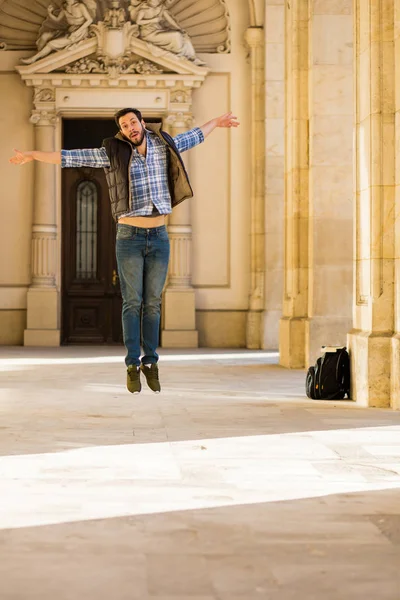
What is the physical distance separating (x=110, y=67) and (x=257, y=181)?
3.07 metres

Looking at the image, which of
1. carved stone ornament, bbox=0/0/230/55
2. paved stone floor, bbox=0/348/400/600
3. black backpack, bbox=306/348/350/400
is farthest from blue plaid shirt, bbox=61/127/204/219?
carved stone ornament, bbox=0/0/230/55

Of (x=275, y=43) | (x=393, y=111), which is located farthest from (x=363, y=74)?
(x=275, y=43)

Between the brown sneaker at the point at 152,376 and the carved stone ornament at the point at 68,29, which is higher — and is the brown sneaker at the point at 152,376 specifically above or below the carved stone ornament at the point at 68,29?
below

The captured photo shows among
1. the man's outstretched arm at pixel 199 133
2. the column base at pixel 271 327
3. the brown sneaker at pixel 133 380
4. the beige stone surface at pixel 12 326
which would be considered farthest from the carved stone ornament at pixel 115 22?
the brown sneaker at pixel 133 380

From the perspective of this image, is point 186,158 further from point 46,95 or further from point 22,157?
point 22,157

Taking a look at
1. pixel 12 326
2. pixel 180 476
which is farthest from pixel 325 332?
pixel 180 476

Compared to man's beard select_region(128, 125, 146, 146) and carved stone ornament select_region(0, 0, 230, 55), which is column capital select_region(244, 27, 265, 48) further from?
man's beard select_region(128, 125, 146, 146)

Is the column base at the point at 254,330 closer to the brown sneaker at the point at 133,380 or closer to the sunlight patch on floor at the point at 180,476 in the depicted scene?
the brown sneaker at the point at 133,380

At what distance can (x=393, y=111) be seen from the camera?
919 cm

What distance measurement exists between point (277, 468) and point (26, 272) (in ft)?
45.9

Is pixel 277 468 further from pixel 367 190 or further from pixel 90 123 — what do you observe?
pixel 90 123

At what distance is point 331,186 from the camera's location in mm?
13008

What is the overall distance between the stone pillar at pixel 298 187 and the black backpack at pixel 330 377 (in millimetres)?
3694

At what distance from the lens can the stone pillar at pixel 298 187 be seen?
13.4 metres
